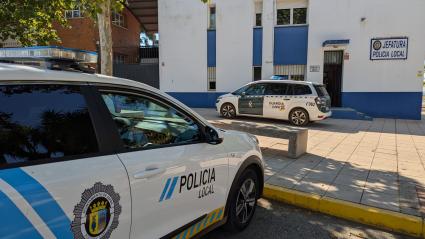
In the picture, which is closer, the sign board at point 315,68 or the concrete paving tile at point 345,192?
the concrete paving tile at point 345,192

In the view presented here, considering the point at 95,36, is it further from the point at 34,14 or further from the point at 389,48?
the point at 389,48

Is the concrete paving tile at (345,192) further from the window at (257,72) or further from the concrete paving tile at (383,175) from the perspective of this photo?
the window at (257,72)

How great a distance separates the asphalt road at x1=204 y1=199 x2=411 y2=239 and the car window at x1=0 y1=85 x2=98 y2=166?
2074 mm

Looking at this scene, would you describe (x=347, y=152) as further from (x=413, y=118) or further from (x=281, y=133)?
(x=413, y=118)

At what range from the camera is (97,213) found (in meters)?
1.88

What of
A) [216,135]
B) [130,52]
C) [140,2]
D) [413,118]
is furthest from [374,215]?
[130,52]

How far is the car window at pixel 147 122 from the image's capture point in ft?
7.81

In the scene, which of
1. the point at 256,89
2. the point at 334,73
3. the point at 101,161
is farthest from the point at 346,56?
the point at 101,161

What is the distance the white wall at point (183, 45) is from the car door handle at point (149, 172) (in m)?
15.5

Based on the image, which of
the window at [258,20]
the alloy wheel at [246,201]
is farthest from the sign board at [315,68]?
the alloy wheel at [246,201]

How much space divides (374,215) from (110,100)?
11.2 ft

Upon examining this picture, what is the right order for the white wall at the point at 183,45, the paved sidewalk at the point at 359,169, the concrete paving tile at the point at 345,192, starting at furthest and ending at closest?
the white wall at the point at 183,45 → the paved sidewalk at the point at 359,169 → the concrete paving tile at the point at 345,192

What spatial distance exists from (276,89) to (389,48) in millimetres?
6668

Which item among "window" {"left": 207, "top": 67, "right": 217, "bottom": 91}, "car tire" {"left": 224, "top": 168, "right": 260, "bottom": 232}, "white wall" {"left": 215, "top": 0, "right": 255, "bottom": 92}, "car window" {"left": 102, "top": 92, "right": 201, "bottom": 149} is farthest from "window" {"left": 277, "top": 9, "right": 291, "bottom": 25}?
"car window" {"left": 102, "top": 92, "right": 201, "bottom": 149}
